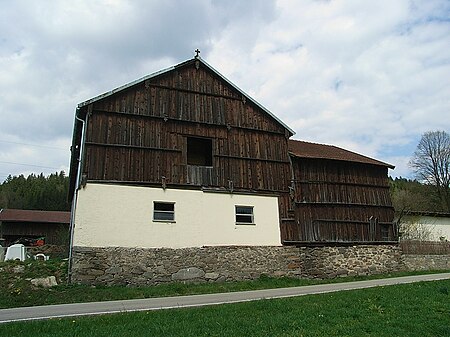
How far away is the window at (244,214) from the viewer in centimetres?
1970

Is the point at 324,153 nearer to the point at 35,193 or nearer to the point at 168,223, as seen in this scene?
the point at 168,223

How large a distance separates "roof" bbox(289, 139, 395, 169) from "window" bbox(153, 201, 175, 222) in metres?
7.14

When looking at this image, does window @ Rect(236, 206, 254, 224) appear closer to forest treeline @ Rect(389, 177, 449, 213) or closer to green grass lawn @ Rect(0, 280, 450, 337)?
green grass lawn @ Rect(0, 280, 450, 337)

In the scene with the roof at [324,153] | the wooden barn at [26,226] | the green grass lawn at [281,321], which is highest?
the roof at [324,153]

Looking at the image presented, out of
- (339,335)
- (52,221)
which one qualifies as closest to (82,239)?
(339,335)

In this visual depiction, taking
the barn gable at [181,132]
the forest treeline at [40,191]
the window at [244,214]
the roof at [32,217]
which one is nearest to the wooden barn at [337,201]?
the barn gable at [181,132]

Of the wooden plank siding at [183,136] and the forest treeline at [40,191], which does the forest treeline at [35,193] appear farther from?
the wooden plank siding at [183,136]

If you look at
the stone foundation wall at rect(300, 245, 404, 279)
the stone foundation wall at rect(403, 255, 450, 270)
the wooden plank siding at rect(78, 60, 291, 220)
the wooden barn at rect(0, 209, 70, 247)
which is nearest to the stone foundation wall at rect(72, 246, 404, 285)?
the stone foundation wall at rect(300, 245, 404, 279)

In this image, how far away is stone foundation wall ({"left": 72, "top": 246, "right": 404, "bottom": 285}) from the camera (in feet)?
54.0

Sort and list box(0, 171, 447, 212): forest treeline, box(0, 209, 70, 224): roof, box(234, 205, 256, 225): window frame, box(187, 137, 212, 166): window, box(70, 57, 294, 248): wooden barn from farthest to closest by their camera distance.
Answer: box(0, 171, 447, 212): forest treeline, box(0, 209, 70, 224): roof, box(187, 137, 212, 166): window, box(234, 205, 256, 225): window frame, box(70, 57, 294, 248): wooden barn

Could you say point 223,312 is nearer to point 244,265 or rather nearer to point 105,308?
point 105,308

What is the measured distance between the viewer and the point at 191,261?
18.0 m

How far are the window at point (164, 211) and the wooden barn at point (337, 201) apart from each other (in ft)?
18.3

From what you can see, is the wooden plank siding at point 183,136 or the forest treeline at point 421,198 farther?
the forest treeline at point 421,198
